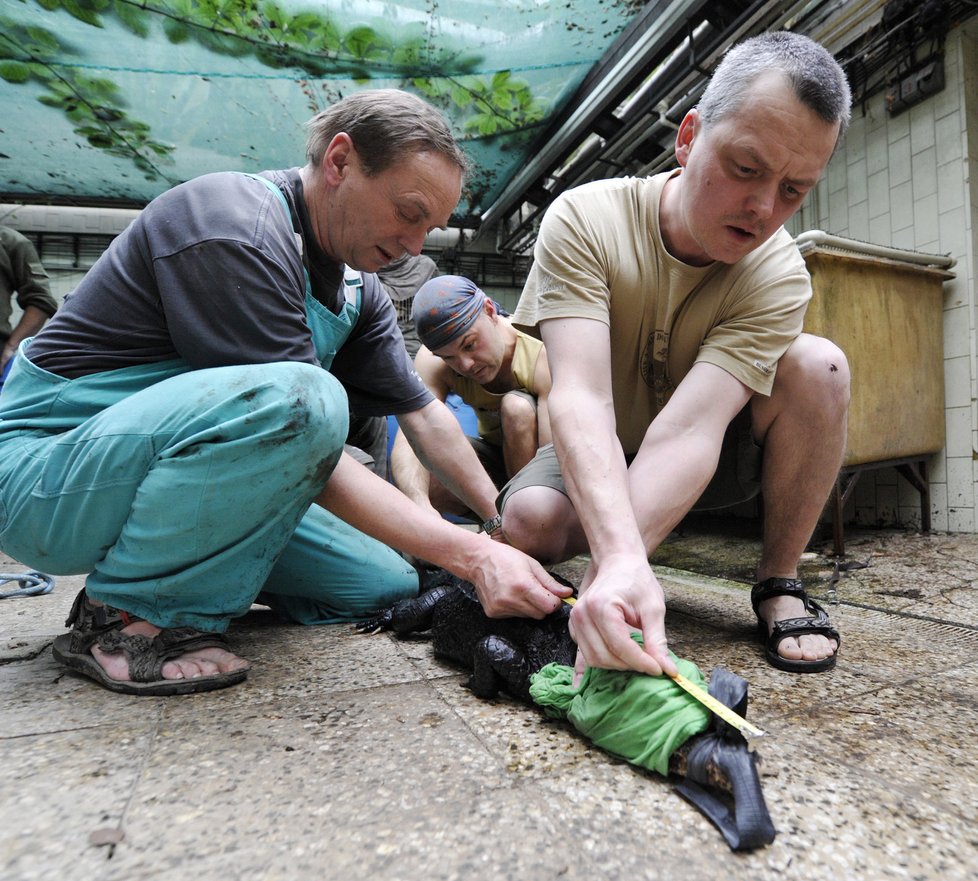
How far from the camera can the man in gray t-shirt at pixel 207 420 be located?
1036 millimetres

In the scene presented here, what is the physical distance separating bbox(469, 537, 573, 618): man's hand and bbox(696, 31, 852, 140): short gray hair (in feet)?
2.76

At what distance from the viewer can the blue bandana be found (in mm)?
2119

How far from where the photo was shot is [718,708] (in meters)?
0.73

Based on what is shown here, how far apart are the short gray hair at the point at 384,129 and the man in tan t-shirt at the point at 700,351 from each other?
29 cm

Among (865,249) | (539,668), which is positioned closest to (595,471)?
(539,668)

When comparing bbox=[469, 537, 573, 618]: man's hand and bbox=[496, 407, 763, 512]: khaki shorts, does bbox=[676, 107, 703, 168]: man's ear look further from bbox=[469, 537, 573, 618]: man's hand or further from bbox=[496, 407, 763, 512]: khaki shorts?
bbox=[469, 537, 573, 618]: man's hand

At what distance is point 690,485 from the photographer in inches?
45.1

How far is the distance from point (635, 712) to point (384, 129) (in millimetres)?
1117

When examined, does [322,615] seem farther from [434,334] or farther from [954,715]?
[954,715]

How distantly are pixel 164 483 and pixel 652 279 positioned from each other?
1.00 metres

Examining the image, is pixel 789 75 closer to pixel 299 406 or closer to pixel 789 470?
pixel 789 470

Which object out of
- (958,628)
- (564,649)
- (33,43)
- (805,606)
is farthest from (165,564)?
(33,43)

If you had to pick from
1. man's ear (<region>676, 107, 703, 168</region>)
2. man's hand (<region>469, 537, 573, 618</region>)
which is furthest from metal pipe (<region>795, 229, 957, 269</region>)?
man's hand (<region>469, 537, 573, 618</region>)

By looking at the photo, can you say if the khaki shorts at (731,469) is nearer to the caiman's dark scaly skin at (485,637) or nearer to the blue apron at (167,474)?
the caiman's dark scaly skin at (485,637)
